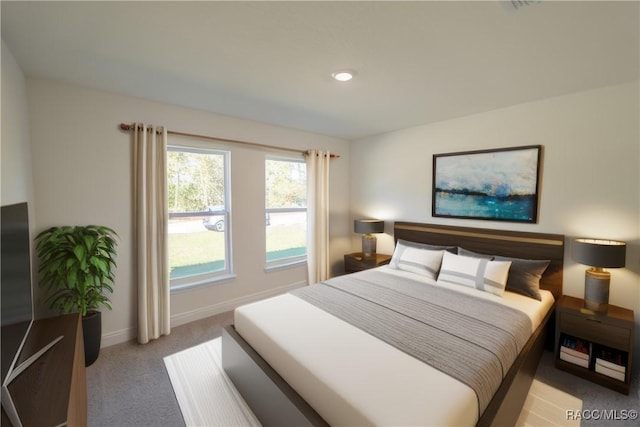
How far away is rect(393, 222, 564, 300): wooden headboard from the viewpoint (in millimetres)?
2553

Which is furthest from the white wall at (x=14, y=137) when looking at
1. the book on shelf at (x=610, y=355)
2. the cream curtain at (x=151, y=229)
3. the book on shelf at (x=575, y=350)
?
the book on shelf at (x=610, y=355)

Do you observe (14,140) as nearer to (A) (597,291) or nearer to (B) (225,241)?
(B) (225,241)

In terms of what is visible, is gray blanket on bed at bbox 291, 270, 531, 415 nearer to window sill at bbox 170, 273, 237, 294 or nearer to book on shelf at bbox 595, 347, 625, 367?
book on shelf at bbox 595, 347, 625, 367

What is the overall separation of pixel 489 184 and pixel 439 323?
186cm

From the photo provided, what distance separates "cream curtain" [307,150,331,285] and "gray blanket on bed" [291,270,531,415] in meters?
1.24

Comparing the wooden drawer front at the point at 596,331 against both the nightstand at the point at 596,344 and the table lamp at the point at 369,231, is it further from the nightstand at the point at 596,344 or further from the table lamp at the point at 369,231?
the table lamp at the point at 369,231

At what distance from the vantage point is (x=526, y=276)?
2.47 meters

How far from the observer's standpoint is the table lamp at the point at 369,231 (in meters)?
→ 3.78

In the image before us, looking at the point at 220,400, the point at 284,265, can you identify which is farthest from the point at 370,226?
the point at 220,400

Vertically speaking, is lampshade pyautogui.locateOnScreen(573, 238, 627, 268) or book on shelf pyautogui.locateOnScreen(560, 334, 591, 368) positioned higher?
lampshade pyautogui.locateOnScreen(573, 238, 627, 268)

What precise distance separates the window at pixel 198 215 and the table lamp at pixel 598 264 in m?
3.49

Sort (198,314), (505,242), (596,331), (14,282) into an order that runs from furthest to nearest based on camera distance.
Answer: (198,314) → (505,242) → (596,331) → (14,282)

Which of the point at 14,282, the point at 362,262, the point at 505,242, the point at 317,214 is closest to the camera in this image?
the point at 14,282

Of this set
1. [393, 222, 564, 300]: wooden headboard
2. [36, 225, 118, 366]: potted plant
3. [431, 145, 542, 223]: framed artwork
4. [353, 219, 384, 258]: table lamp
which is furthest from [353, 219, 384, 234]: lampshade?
[36, 225, 118, 366]: potted plant
